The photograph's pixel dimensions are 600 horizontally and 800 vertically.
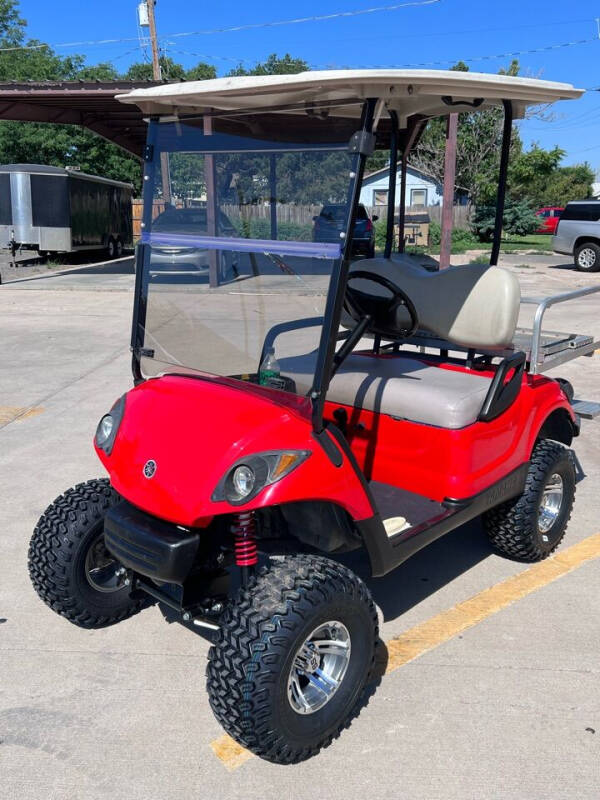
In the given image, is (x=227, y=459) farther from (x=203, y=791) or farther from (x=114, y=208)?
(x=114, y=208)

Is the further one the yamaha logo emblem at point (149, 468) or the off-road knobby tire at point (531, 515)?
the off-road knobby tire at point (531, 515)

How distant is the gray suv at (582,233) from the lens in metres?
18.1

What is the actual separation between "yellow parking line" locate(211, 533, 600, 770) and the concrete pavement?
4 centimetres

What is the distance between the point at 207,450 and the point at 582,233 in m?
17.9

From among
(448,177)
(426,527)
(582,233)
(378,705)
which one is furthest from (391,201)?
(582,233)

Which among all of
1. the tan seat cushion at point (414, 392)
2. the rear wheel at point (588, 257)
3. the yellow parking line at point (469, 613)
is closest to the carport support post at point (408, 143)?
the tan seat cushion at point (414, 392)

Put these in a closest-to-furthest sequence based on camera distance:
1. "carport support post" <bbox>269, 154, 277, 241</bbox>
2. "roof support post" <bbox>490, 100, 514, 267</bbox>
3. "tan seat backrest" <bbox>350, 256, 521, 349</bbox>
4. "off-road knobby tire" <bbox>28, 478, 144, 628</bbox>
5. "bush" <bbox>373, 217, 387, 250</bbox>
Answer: "carport support post" <bbox>269, 154, 277, 241</bbox>, "off-road knobby tire" <bbox>28, 478, 144, 628</bbox>, "tan seat backrest" <bbox>350, 256, 521, 349</bbox>, "roof support post" <bbox>490, 100, 514, 267</bbox>, "bush" <bbox>373, 217, 387, 250</bbox>

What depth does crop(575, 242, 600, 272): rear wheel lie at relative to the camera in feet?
59.9

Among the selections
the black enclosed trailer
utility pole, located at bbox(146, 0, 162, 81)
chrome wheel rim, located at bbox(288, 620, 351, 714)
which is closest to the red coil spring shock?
chrome wheel rim, located at bbox(288, 620, 351, 714)

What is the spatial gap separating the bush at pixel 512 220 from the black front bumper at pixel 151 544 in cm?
2794

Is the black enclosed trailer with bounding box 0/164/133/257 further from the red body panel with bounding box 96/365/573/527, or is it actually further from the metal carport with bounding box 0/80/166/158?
the red body panel with bounding box 96/365/573/527

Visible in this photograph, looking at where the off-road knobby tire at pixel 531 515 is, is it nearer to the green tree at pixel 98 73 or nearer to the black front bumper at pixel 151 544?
the black front bumper at pixel 151 544

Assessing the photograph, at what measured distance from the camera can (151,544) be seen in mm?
2428

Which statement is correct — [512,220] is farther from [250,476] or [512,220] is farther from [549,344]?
[250,476]
